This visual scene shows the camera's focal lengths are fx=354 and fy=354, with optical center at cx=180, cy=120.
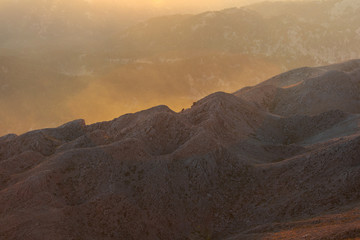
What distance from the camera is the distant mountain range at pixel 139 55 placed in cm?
6981

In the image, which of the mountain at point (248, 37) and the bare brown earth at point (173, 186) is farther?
the mountain at point (248, 37)

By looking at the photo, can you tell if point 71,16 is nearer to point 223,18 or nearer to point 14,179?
point 223,18

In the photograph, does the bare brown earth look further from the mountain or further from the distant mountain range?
the mountain

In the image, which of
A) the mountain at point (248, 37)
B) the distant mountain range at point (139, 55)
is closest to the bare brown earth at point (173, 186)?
the distant mountain range at point (139, 55)

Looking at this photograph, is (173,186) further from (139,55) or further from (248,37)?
(248,37)

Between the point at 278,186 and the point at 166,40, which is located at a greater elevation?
the point at 166,40

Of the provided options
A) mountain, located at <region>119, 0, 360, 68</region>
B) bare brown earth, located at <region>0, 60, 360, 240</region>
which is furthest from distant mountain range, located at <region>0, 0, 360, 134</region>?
bare brown earth, located at <region>0, 60, 360, 240</region>

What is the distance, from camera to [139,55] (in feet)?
290

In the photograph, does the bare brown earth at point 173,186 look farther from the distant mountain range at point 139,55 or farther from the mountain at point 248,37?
the mountain at point 248,37

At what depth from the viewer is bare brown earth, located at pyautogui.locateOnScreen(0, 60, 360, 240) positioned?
1836 centimetres

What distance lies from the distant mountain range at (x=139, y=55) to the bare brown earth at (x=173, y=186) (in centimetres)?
3885

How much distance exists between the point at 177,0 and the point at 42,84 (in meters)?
110

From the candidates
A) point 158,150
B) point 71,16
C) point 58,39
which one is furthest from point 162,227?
point 71,16

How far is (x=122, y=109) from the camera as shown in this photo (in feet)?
222
